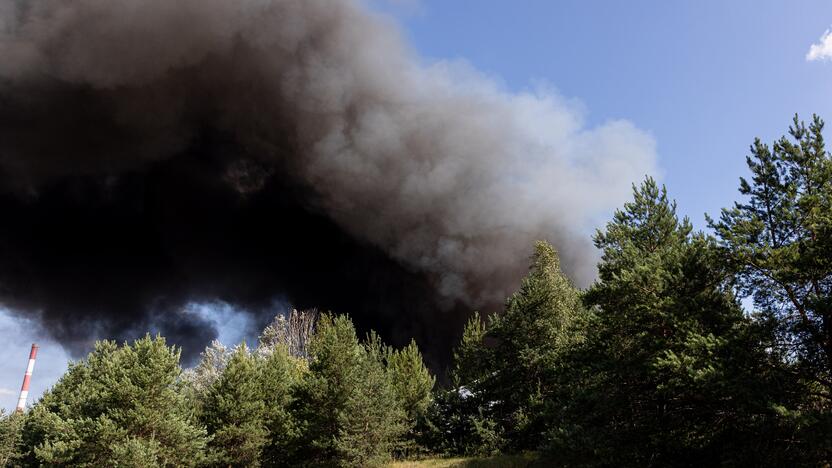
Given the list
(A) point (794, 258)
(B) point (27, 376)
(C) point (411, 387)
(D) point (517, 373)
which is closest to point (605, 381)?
(A) point (794, 258)

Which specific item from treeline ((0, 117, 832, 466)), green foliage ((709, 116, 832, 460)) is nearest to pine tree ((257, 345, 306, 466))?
treeline ((0, 117, 832, 466))

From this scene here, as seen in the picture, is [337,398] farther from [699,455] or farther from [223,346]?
[223,346]

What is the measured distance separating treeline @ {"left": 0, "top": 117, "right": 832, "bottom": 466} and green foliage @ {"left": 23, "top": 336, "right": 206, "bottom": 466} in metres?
0.11

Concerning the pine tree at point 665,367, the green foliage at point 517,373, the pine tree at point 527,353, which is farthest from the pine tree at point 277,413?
the pine tree at point 665,367

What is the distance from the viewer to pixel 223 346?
64562 mm

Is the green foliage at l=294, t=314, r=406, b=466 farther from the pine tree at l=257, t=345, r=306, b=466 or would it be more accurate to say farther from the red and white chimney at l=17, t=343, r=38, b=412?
the red and white chimney at l=17, t=343, r=38, b=412

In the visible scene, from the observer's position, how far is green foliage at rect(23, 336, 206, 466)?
25.8 m

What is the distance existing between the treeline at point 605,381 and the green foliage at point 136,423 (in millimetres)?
108

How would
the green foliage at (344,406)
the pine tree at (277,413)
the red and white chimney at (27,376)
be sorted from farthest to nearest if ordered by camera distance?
the red and white chimney at (27,376)
the pine tree at (277,413)
the green foliage at (344,406)

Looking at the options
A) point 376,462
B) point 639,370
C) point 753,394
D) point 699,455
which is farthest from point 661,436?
point 376,462

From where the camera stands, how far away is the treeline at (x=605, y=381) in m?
15.3

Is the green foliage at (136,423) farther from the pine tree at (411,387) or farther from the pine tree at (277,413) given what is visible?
the pine tree at (411,387)

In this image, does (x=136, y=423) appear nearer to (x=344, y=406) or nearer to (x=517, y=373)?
(x=344, y=406)

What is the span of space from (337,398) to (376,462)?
4.70 metres
